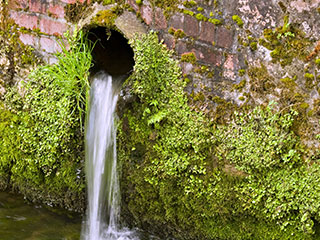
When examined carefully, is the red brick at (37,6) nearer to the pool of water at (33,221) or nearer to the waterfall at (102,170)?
the waterfall at (102,170)

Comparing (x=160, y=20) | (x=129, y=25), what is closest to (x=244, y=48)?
(x=160, y=20)

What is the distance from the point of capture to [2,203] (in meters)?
3.64

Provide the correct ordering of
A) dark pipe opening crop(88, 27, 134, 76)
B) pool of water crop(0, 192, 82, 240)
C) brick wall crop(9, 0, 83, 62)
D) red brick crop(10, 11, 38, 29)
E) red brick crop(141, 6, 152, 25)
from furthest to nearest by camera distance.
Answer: dark pipe opening crop(88, 27, 134, 76), red brick crop(10, 11, 38, 29), brick wall crop(9, 0, 83, 62), pool of water crop(0, 192, 82, 240), red brick crop(141, 6, 152, 25)

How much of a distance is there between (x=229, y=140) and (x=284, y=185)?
0.53m

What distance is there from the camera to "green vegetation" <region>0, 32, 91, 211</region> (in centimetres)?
331

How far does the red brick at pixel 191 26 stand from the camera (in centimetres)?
301

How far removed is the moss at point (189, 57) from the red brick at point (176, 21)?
23 cm

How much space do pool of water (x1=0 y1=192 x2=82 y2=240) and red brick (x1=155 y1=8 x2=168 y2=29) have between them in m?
1.95

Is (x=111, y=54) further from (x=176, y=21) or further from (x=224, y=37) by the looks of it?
(x=224, y=37)

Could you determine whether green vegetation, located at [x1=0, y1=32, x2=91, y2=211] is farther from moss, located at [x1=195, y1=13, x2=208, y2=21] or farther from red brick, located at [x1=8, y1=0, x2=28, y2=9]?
moss, located at [x1=195, y1=13, x2=208, y2=21]

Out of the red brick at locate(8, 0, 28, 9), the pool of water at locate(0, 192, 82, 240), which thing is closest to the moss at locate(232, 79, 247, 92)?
the pool of water at locate(0, 192, 82, 240)

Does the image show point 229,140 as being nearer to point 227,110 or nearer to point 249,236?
point 227,110

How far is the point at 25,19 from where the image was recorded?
3648 millimetres

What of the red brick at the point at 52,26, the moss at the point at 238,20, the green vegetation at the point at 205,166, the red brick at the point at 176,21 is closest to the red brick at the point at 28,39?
the red brick at the point at 52,26
